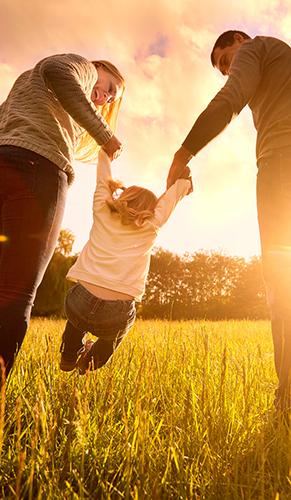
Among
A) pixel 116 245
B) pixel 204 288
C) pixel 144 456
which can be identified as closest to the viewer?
pixel 144 456

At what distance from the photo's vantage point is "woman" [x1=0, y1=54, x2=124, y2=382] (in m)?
1.54

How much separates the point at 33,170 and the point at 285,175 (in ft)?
4.55

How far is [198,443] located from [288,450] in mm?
357

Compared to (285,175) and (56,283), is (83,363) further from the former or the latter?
(56,283)

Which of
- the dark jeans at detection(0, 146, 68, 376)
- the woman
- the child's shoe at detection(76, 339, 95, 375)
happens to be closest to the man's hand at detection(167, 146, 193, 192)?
the woman

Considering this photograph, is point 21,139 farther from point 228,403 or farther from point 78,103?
point 228,403

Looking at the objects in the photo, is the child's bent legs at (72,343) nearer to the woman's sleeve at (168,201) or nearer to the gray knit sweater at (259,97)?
the woman's sleeve at (168,201)

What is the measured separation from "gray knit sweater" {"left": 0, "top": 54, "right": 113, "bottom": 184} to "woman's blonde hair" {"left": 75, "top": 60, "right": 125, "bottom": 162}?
14.3 inches

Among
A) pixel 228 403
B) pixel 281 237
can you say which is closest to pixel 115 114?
pixel 281 237

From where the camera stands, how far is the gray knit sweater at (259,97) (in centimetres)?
183

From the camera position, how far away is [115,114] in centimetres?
257

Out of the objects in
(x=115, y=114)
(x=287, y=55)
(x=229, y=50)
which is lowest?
(x=115, y=114)

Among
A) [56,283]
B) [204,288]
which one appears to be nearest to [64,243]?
[56,283]

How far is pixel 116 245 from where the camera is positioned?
7.02 ft
